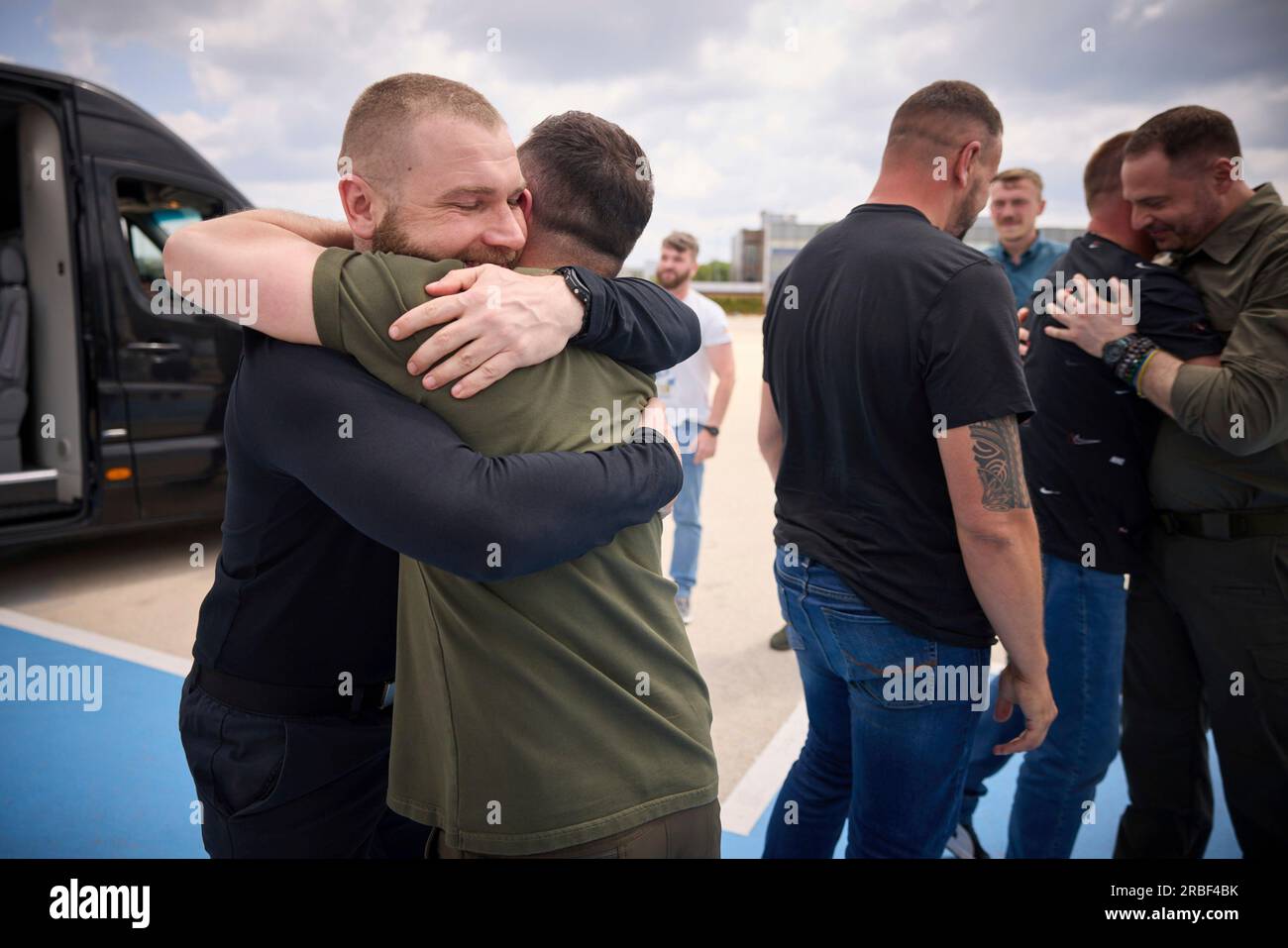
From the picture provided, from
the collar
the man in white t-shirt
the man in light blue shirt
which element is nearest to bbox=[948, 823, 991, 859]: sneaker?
the collar

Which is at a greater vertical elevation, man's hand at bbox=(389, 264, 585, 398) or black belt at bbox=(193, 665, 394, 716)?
man's hand at bbox=(389, 264, 585, 398)

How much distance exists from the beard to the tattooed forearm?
44.8 inches

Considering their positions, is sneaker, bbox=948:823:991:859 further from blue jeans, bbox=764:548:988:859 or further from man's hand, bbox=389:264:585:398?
man's hand, bbox=389:264:585:398

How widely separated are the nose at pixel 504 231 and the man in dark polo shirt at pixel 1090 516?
188 cm

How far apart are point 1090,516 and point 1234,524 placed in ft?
1.15

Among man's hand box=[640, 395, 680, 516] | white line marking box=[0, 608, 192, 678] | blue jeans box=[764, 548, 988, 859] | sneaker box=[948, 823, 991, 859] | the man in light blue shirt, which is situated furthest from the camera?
the man in light blue shirt

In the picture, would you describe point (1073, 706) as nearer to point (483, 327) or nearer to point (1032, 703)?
point (1032, 703)

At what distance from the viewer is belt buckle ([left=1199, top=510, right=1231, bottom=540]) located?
232cm

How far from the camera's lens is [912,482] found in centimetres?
205

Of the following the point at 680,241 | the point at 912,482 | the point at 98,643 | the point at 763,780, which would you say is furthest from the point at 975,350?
the point at 98,643

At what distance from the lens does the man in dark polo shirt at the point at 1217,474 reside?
2.20 meters

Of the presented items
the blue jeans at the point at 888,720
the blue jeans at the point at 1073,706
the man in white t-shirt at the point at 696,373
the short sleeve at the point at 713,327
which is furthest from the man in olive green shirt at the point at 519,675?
the short sleeve at the point at 713,327

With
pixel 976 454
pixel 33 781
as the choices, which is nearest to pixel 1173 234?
pixel 976 454
